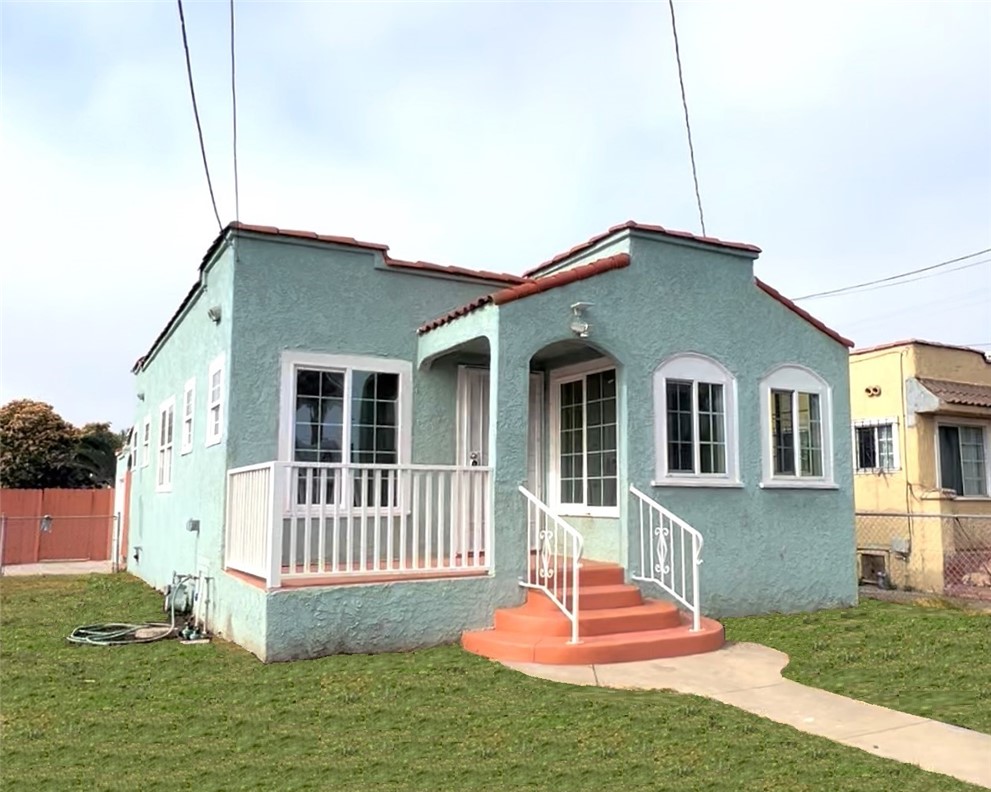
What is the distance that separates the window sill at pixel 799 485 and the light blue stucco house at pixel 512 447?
0.04 m

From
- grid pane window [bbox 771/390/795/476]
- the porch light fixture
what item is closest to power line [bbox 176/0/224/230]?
the porch light fixture

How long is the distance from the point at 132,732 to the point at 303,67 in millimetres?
6782

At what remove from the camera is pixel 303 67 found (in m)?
8.99

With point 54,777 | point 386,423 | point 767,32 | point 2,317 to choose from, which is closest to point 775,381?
point 767,32

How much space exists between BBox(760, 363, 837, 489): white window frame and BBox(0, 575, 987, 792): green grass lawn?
479 centimetres

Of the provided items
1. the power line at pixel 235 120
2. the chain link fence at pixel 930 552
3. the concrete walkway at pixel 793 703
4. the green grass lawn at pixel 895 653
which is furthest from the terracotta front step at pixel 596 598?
the chain link fence at pixel 930 552

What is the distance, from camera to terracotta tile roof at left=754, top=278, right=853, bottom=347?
34.8ft

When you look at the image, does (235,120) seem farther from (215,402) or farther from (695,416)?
(695,416)

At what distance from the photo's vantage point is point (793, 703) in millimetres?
6145

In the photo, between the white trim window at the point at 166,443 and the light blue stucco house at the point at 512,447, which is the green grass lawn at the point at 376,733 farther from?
the white trim window at the point at 166,443

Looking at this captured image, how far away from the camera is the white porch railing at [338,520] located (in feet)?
24.7

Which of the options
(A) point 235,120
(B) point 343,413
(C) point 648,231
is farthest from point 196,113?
(C) point 648,231

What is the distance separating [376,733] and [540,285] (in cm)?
490

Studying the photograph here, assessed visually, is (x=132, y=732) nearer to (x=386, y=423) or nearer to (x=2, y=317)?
(x=386, y=423)
